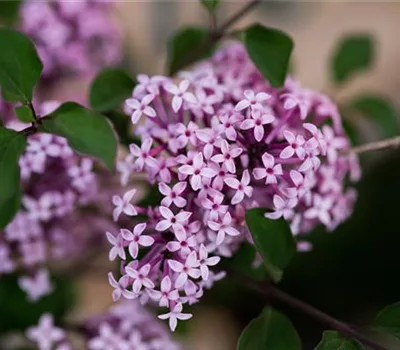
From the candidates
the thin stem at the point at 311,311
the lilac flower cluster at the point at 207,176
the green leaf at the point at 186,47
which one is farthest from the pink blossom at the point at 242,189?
the green leaf at the point at 186,47

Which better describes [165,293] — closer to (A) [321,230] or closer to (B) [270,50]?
(B) [270,50]

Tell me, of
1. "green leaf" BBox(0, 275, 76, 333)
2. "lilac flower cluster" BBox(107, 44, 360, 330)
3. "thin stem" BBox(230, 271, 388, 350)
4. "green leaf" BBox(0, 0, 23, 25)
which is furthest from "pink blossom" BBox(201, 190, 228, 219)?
"green leaf" BBox(0, 0, 23, 25)

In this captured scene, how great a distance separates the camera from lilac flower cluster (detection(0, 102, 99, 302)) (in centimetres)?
61

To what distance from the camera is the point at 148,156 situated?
0.54 metres

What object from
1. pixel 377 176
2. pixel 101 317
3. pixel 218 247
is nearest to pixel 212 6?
pixel 218 247

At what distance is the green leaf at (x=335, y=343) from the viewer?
0.51 m

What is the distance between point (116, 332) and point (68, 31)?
314 mm

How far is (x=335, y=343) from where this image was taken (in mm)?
513

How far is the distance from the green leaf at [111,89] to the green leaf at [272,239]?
16 cm

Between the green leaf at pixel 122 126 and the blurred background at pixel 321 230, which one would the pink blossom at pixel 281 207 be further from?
the blurred background at pixel 321 230

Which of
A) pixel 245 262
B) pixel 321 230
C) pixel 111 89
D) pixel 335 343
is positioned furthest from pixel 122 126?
pixel 321 230

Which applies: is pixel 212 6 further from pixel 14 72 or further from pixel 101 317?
pixel 101 317

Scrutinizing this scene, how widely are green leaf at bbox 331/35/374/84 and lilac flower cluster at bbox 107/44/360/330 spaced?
24 centimetres

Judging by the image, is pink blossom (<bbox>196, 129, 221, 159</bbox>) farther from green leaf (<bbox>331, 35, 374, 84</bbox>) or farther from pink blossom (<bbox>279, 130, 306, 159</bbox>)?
green leaf (<bbox>331, 35, 374, 84</bbox>)
